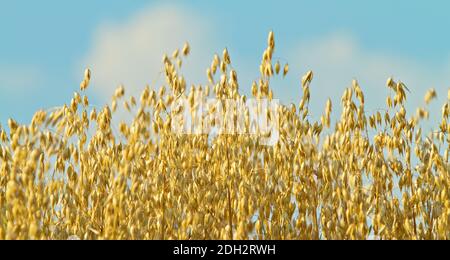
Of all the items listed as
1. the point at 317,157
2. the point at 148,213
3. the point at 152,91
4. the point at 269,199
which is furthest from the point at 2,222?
the point at 317,157

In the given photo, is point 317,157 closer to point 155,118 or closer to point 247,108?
point 247,108

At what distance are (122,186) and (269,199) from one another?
1189 millimetres

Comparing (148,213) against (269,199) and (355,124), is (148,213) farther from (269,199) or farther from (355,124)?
(355,124)

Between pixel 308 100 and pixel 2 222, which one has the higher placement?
pixel 308 100

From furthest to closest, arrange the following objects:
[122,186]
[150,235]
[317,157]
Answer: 1. [317,157]
2. [150,235]
3. [122,186]

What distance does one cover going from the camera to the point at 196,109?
538cm

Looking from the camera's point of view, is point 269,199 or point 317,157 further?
point 317,157

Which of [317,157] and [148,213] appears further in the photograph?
[317,157]

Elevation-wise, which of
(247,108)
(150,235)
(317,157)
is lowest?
(150,235)

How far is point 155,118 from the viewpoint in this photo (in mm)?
5164

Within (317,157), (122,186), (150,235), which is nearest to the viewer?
(122,186)

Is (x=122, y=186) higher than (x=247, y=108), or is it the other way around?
(x=247, y=108)

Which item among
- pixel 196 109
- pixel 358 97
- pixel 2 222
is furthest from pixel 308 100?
pixel 2 222

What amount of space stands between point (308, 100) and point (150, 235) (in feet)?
5.09
